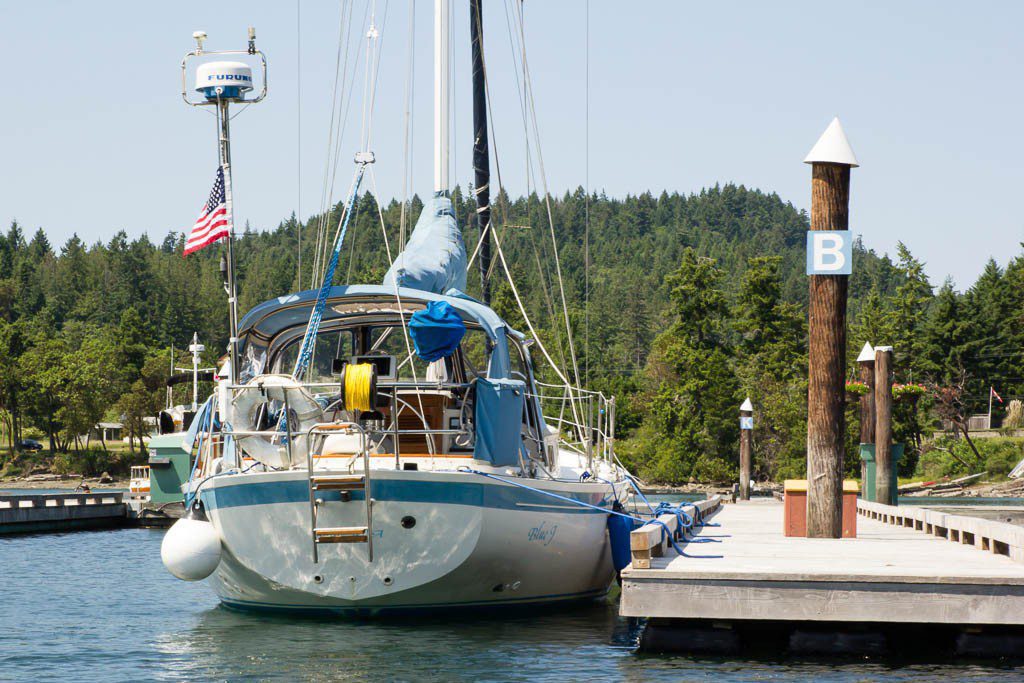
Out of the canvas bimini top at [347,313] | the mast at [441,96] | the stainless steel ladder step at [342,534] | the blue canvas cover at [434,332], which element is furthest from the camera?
the mast at [441,96]

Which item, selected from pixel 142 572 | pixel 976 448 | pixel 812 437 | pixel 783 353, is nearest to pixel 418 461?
pixel 812 437

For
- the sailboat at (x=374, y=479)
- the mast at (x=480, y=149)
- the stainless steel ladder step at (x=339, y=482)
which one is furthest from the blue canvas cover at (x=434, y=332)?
the mast at (x=480, y=149)

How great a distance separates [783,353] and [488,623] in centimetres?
7238

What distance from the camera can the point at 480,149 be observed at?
24234mm

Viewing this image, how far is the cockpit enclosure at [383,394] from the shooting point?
1570cm

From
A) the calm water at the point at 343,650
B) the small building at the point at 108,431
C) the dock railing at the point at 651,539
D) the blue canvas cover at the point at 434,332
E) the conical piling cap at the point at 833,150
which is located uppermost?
the conical piling cap at the point at 833,150

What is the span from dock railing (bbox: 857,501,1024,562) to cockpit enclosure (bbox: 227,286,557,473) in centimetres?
560

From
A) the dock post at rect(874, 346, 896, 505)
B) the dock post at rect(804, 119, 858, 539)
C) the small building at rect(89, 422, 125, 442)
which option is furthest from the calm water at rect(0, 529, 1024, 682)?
the small building at rect(89, 422, 125, 442)

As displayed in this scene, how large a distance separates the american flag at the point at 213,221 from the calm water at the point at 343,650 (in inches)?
188

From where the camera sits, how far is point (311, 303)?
1727cm

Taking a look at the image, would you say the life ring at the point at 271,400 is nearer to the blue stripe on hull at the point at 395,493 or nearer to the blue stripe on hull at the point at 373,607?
the blue stripe on hull at the point at 395,493

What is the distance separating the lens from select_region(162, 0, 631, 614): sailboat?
14945 mm

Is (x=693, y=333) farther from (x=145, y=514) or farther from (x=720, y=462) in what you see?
(x=145, y=514)

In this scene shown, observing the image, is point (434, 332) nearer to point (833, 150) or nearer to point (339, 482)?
point (339, 482)
